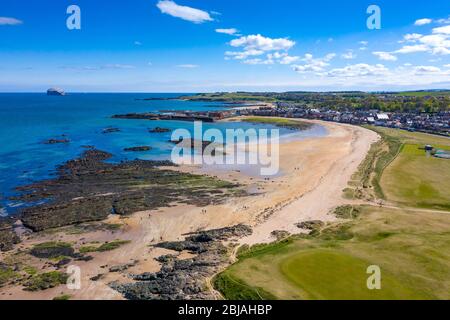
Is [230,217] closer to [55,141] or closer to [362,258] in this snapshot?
[362,258]

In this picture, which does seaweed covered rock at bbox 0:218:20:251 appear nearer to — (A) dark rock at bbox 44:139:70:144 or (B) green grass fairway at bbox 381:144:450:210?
(B) green grass fairway at bbox 381:144:450:210

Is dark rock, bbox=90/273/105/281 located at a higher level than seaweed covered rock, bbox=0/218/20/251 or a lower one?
lower

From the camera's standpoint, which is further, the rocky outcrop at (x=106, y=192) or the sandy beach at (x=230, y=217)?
the rocky outcrop at (x=106, y=192)

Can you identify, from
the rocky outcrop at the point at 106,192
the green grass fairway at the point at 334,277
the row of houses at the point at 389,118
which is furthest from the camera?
the row of houses at the point at 389,118

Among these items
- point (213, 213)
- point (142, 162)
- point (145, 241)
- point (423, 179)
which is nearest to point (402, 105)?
point (423, 179)

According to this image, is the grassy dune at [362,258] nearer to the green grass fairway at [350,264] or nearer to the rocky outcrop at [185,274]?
the green grass fairway at [350,264]

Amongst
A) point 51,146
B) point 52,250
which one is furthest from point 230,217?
point 51,146

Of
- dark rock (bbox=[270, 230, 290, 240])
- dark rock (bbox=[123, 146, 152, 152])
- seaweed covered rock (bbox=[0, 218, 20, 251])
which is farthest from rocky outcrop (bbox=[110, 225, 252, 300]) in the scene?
dark rock (bbox=[123, 146, 152, 152])

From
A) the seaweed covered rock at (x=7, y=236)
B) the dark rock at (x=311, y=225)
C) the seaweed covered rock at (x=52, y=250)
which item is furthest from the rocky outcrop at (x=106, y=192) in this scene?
the dark rock at (x=311, y=225)
